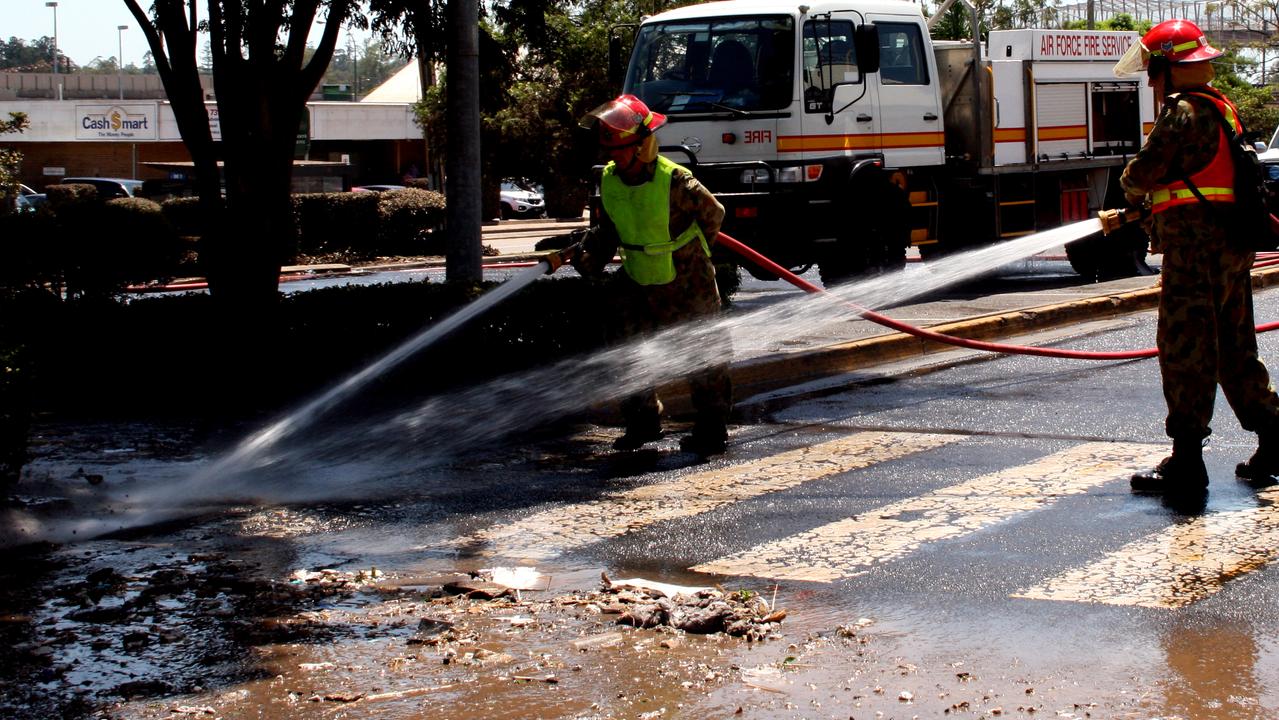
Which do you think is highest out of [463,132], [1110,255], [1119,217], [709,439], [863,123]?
[863,123]

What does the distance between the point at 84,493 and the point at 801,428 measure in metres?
3.71

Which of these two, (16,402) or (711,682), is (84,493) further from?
(711,682)

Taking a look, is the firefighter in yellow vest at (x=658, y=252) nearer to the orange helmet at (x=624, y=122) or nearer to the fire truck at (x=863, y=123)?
the orange helmet at (x=624, y=122)

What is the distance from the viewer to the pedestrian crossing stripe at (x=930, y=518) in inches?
221

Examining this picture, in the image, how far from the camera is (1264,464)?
6.67 m

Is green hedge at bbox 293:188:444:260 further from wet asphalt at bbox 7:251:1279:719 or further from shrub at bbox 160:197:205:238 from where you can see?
wet asphalt at bbox 7:251:1279:719

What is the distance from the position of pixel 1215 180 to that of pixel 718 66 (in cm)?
833

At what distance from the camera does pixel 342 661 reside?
15.2 ft

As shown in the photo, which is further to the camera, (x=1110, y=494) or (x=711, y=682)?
(x=1110, y=494)

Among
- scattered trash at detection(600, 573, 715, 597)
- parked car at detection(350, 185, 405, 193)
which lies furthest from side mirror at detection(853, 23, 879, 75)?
parked car at detection(350, 185, 405, 193)

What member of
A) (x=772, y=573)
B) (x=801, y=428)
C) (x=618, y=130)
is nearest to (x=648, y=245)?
(x=618, y=130)

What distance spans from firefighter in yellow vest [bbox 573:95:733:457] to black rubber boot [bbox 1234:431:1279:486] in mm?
2525

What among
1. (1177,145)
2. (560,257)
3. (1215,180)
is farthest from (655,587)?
(560,257)

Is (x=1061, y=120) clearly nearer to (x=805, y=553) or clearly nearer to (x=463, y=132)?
(x=463, y=132)
